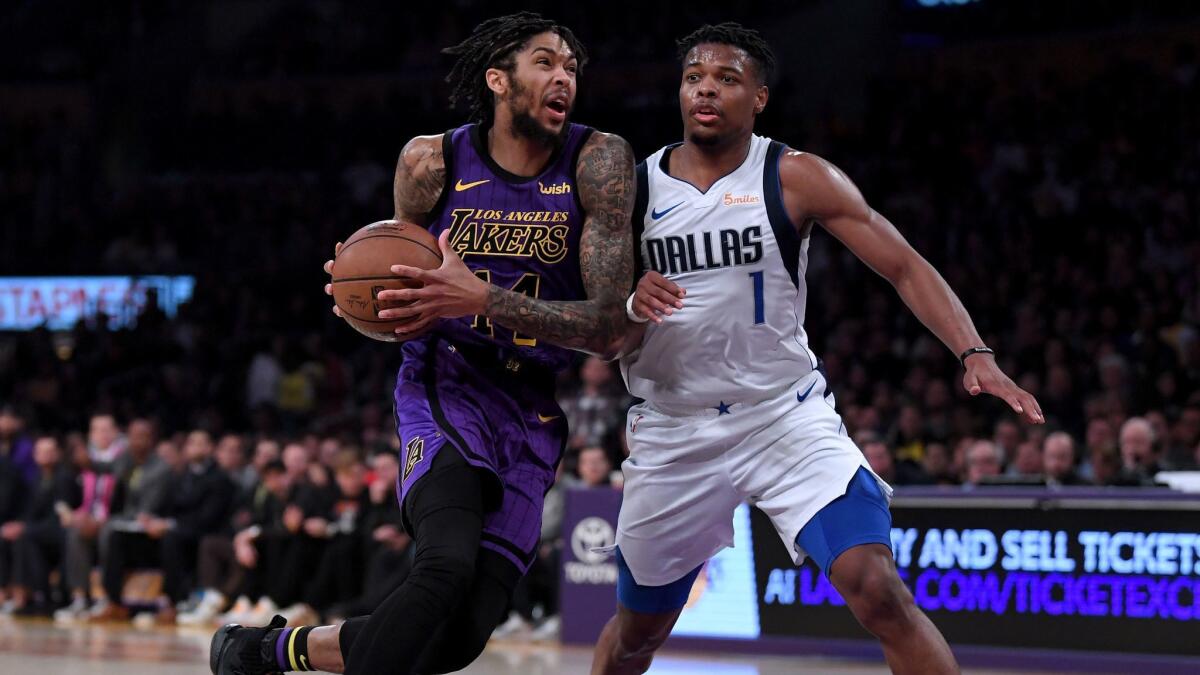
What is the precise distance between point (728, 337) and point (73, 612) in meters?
10.4

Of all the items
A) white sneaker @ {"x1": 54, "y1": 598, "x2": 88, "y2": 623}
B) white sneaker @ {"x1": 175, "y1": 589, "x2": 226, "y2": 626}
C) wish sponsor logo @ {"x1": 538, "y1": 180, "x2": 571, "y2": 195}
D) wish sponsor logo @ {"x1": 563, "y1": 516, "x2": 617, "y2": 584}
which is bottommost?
white sneaker @ {"x1": 54, "y1": 598, "x2": 88, "y2": 623}

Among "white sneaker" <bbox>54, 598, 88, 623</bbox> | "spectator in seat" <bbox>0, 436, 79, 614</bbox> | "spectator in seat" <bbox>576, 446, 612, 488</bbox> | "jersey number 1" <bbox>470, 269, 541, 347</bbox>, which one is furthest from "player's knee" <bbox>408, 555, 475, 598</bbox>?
"spectator in seat" <bbox>0, 436, 79, 614</bbox>

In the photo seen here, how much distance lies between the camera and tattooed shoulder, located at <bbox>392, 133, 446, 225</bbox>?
483 centimetres

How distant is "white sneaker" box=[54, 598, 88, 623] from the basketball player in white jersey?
9644 millimetres

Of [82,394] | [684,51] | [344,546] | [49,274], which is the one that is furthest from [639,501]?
[49,274]

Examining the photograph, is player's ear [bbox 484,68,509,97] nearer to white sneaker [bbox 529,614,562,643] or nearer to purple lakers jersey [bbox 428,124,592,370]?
purple lakers jersey [bbox 428,124,592,370]

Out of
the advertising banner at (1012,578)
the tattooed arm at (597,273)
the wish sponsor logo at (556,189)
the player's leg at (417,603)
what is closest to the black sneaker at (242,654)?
the player's leg at (417,603)

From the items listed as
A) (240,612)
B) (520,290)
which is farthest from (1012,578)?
(240,612)

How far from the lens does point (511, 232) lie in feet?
15.6

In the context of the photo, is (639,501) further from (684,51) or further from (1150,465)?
(1150,465)

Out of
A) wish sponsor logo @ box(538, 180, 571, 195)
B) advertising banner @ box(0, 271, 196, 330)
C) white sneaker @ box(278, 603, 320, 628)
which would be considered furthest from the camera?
advertising banner @ box(0, 271, 196, 330)

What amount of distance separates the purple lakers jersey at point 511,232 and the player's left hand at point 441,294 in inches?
12.3

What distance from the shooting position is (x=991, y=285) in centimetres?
1398

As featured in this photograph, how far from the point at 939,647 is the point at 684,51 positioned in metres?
2.15
